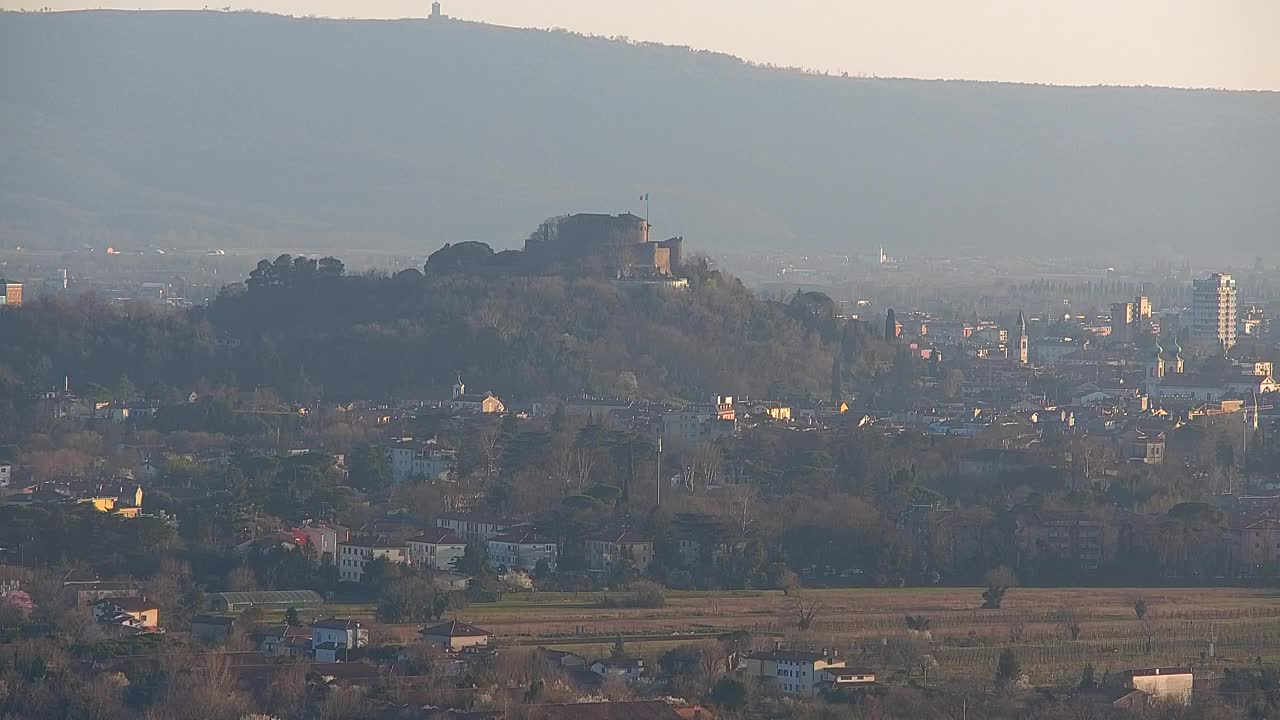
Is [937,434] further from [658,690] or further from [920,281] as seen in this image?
[920,281]

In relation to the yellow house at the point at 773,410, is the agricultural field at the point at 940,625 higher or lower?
lower

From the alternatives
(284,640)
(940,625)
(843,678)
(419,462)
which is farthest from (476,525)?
(843,678)

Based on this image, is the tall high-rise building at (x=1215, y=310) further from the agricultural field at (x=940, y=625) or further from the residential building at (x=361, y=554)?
the residential building at (x=361, y=554)

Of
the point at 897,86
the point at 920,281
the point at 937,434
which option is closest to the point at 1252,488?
the point at 937,434

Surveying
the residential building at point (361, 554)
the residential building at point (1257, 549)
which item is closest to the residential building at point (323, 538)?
the residential building at point (361, 554)

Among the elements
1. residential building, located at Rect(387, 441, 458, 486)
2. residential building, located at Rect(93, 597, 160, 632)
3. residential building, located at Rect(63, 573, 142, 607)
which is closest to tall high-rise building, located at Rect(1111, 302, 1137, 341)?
residential building, located at Rect(387, 441, 458, 486)

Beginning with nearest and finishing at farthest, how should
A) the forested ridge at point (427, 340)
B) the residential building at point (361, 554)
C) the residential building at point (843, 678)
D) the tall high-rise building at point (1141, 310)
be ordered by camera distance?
the residential building at point (843, 678) < the residential building at point (361, 554) < the forested ridge at point (427, 340) < the tall high-rise building at point (1141, 310)

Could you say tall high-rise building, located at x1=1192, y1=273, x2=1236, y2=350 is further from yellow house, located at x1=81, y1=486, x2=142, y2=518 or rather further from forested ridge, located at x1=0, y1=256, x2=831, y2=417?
yellow house, located at x1=81, y1=486, x2=142, y2=518
